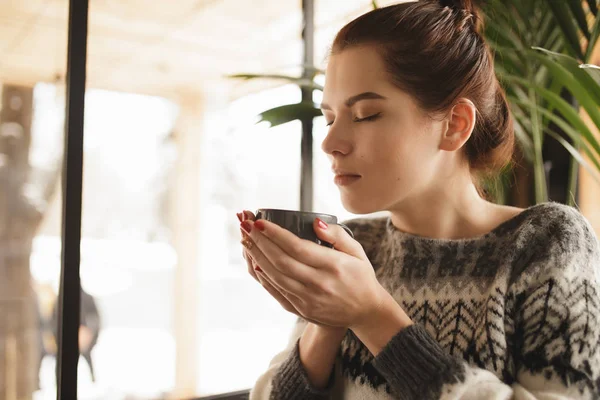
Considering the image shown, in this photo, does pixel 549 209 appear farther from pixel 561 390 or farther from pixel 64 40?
pixel 64 40

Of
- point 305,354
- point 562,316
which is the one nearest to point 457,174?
point 562,316

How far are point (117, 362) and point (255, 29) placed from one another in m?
2.69

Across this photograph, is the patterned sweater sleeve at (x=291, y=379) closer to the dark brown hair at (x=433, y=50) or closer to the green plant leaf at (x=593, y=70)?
the dark brown hair at (x=433, y=50)

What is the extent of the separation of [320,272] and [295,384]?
0.34 m

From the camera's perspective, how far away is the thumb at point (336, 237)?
2.21 ft

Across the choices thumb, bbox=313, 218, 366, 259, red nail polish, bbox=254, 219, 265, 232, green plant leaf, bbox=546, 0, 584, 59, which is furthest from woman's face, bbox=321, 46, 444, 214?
green plant leaf, bbox=546, 0, 584, 59

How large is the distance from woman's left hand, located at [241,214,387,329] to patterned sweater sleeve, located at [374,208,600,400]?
0.09 m

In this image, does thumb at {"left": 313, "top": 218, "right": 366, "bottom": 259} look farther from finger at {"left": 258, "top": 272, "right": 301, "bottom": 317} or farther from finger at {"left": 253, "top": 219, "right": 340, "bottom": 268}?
finger at {"left": 258, "top": 272, "right": 301, "bottom": 317}

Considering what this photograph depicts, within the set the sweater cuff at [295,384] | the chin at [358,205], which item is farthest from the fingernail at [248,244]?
the sweater cuff at [295,384]

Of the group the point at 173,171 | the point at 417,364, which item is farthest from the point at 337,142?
the point at 173,171

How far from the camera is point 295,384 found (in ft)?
2.93

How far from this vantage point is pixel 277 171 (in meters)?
2.86

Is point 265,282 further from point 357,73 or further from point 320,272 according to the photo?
point 357,73

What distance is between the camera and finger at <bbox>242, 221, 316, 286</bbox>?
641 millimetres
